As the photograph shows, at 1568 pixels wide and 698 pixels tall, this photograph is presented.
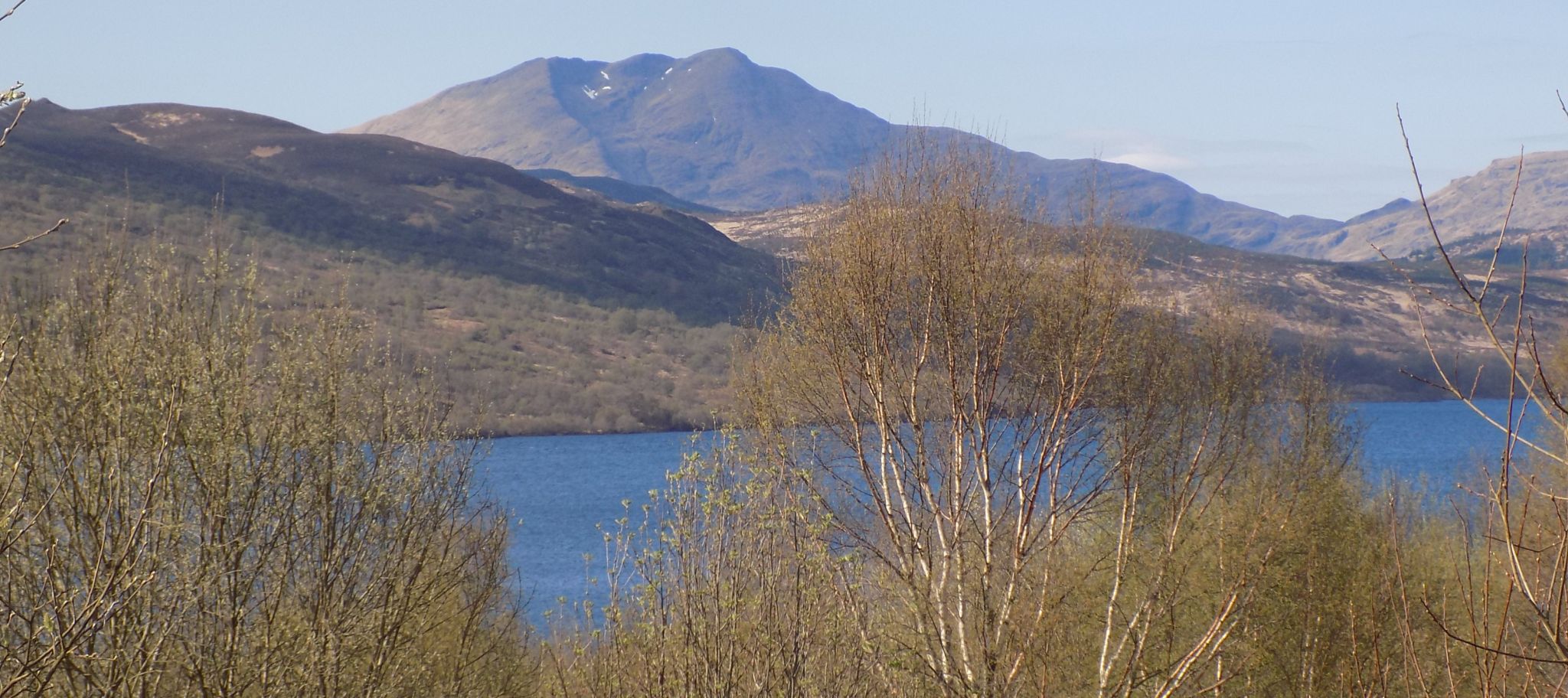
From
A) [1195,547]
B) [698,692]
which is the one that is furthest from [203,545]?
[1195,547]

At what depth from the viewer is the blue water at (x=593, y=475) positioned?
5331cm

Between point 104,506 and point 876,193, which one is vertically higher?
point 876,193

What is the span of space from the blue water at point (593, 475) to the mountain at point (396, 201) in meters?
27.4

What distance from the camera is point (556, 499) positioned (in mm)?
72438

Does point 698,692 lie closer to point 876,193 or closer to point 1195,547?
point 876,193

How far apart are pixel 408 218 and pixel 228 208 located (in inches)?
880

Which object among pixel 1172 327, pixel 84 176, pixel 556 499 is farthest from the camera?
pixel 84 176

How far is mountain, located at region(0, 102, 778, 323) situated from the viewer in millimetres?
118938

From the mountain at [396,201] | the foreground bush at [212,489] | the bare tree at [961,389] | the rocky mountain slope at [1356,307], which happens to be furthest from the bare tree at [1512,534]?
the mountain at [396,201]

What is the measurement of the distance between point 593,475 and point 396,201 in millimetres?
72865

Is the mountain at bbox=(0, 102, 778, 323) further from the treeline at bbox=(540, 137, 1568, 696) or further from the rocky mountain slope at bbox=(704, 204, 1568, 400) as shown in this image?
the treeline at bbox=(540, 137, 1568, 696)

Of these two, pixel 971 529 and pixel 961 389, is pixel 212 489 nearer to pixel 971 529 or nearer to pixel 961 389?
pixel 961 389

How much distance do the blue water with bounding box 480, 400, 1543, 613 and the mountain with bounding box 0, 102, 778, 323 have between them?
89.9 ft

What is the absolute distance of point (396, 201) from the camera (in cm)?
14350
